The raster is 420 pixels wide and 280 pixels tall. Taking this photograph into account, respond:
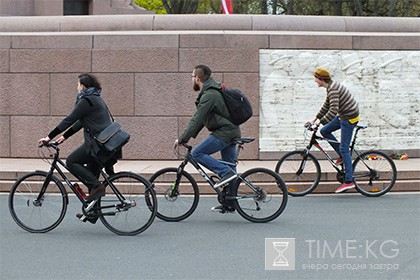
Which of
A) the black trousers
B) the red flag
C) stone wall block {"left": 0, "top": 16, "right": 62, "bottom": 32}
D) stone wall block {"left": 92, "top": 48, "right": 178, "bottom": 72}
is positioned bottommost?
the black trousers

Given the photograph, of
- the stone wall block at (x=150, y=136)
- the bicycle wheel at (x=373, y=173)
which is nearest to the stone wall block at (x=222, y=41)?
the stone wall block at (x=150, y=136)

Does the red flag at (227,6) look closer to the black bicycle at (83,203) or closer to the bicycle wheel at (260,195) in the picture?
the bicycle wheel at (260,195)

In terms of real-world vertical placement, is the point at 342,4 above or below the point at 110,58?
above

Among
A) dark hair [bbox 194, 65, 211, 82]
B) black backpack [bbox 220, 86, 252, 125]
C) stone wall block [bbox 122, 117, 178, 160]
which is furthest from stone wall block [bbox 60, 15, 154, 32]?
black backpack [bbox 220, 86, 252, 125]

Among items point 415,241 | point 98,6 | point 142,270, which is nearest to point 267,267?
point 142,270

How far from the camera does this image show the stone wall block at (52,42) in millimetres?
14328

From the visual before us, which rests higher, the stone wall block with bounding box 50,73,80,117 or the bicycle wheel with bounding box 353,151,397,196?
the stone wall block with bounding box 50,73,80,117

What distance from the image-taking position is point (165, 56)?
46.5 ft

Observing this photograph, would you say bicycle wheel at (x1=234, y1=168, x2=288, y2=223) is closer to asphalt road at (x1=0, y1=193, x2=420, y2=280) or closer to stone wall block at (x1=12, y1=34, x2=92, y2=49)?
asphalt road at (x1=0, y1=193, x2=420, y2=280)

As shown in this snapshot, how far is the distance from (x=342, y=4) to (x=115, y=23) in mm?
25890

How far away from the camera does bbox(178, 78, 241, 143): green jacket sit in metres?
9.04

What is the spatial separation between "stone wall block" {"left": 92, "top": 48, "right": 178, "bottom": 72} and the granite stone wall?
2 centimetres

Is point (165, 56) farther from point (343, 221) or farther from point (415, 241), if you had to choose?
point (415, 241)

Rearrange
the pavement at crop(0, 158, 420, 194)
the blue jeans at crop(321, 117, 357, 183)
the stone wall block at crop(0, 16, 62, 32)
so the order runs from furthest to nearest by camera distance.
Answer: the stone wall block at crop(0, 16, 62, 32) → the pavement at crop(0, 158, 420, 194) → the blue jeans at crop(321, 117, 357, 183)
